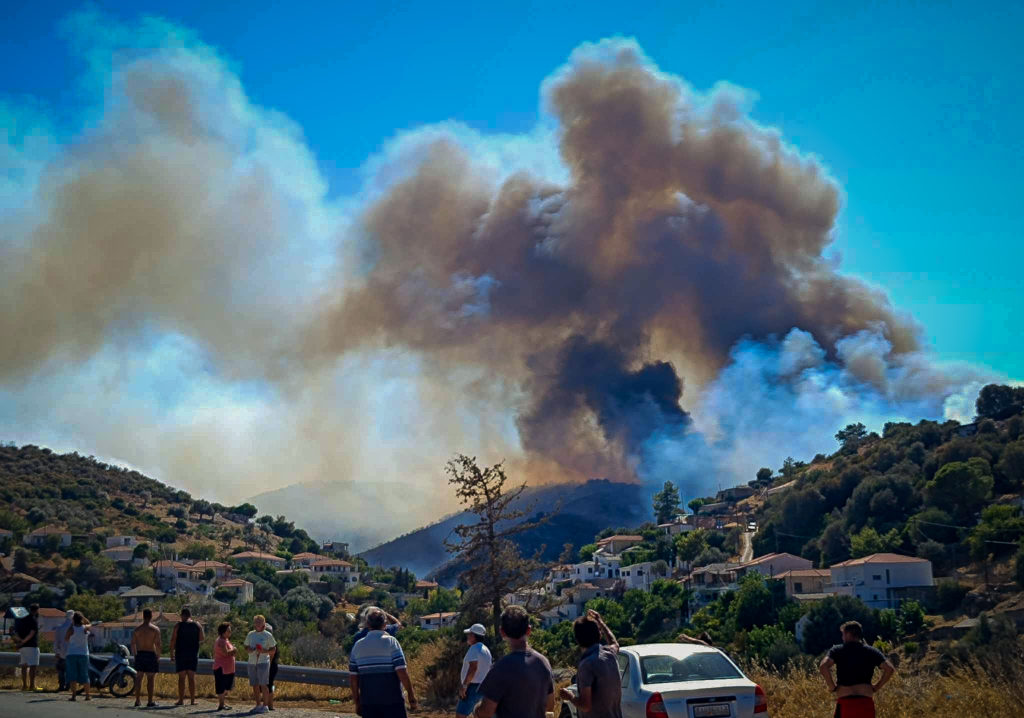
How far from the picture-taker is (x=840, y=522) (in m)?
80.1

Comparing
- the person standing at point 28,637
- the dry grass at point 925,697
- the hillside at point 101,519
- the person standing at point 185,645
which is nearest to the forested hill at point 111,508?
the hillside at point 101,519

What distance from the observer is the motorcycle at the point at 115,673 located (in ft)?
54.7

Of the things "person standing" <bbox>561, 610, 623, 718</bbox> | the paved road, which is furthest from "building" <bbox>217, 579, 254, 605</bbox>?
"person standing" <bbox>561, 610, 623, 718</bbox>

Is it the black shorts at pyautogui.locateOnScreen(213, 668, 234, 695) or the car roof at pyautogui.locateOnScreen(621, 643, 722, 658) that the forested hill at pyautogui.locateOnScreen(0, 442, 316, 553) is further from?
the car roof at pyautogui.locateOnScreen(621, 643, 722, 658)

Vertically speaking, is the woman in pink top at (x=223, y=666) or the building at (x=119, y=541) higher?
the building at (x=119, y=541)

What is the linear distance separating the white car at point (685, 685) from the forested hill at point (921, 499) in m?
57.4

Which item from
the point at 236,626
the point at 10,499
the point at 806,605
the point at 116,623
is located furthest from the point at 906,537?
the point at 10,499

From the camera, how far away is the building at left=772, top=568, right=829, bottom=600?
67.2 metres

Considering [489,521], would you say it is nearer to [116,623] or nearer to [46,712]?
[46,712]

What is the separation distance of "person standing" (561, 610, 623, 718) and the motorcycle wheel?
1250 centimetres

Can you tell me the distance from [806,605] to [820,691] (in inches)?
1912

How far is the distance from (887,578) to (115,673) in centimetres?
5756

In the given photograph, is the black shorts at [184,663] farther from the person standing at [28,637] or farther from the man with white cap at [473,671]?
the man with white cap at [473,671]

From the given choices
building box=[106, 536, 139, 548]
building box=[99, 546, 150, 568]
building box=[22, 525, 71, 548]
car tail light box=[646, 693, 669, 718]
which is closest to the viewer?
car tail light box=[646, 693, 669, 718]
